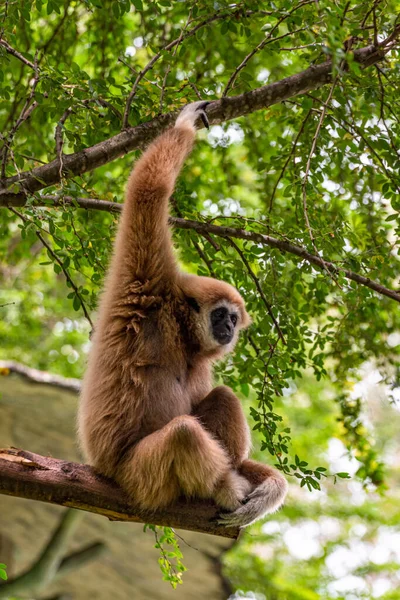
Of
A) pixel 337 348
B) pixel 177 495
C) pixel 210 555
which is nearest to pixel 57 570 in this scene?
pixel 210 555

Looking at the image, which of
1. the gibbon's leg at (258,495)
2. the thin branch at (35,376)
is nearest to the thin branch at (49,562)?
the thin branch at (35,376)

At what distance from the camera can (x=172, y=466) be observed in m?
3.84

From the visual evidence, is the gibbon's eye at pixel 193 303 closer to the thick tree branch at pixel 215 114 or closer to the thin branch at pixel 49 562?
the thick tree branch at pixel 215 114

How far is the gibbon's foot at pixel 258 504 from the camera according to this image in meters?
3.95

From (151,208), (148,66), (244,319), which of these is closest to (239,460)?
(244,319)

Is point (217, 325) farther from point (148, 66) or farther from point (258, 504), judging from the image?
point (148, 66)

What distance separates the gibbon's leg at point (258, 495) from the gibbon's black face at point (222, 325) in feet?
2.67

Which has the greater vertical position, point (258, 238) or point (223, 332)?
point (258, 238)

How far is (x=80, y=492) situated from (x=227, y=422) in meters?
1.04

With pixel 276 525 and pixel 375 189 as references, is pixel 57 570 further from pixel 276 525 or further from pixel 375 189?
pixel 375 189

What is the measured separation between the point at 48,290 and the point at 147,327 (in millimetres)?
8077

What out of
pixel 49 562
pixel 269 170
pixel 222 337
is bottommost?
pixel 49 562

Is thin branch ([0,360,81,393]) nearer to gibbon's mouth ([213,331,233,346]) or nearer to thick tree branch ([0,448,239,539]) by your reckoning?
gibbon's mouth ([213,331,233,346])

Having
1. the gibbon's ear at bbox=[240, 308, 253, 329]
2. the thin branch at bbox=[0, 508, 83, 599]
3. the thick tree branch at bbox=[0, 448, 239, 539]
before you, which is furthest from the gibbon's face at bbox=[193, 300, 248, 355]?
the thin branch at bbox=[0, 508, 83, 599]
